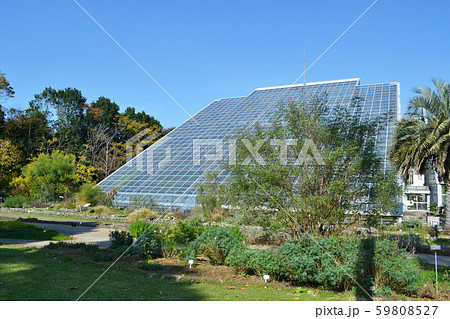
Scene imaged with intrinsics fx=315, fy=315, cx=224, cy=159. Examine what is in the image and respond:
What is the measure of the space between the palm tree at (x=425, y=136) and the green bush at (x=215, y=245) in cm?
1044

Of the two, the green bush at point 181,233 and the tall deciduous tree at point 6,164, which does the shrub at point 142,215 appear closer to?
the green bush at point 181,233

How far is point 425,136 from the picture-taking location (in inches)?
574

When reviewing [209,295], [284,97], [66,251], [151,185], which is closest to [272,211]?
[209,295]

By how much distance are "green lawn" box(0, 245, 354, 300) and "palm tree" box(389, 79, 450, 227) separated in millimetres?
10976

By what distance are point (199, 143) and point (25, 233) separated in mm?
15444

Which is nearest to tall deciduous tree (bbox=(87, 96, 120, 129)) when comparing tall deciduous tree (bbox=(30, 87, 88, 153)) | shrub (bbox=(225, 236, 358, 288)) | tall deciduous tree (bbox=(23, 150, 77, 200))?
tall deciduous tree (bbox=(30, 87, 88, 153))

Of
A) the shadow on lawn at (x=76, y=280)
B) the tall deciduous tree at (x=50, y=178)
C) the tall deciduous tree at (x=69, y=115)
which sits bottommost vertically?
the shadow on lawn at (x=76, y=280)

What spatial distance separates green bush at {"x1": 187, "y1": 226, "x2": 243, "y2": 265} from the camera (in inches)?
340

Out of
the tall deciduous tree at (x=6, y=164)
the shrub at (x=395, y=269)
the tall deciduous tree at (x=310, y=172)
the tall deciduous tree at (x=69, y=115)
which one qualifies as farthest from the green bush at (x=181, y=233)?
the tall deciduous tree at (x=69, y=115)

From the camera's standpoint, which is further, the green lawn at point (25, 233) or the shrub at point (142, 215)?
the shrub at point (142, 215)

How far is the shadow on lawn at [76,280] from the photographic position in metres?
5.47

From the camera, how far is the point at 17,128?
33.9 m

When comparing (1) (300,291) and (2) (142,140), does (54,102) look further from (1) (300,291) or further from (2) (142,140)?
(1) (300,291)

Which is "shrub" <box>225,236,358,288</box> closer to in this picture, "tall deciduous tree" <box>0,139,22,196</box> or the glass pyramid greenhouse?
the glass pyramid greenhouse
